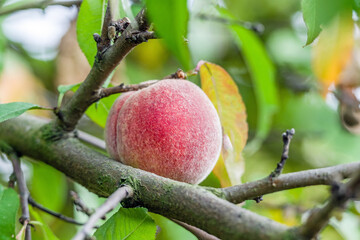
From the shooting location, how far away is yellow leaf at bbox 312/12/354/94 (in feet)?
3.80

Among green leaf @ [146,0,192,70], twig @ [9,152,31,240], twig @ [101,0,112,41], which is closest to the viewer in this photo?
green leaf @ [146,0,192,70]

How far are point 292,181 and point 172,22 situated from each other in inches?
15.1

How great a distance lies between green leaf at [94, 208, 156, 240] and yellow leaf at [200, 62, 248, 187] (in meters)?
0.30

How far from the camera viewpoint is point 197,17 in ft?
6.07

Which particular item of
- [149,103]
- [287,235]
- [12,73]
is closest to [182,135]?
[149,103]

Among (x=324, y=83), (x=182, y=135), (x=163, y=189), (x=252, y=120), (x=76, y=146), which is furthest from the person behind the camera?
(x=252, y=120)

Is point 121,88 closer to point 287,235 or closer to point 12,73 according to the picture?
point 287,235

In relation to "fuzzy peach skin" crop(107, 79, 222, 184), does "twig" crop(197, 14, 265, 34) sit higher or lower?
higher

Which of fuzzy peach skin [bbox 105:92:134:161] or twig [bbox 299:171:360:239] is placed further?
fuzzy peach skin [bbox 105:92:134:161]

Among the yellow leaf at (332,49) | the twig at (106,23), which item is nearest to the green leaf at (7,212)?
the twig at (106,23)

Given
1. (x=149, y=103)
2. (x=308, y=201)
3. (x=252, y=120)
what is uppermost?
(x=149, y=103)

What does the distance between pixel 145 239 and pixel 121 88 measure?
33 centimetres

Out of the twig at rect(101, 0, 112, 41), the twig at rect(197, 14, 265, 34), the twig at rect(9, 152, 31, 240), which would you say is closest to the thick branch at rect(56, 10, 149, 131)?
the twig at rect(101, 0, 112, 41)

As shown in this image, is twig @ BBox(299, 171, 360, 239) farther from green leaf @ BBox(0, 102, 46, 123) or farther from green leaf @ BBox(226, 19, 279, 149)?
green leaf @ BBox(226, 19, 279, 149)
